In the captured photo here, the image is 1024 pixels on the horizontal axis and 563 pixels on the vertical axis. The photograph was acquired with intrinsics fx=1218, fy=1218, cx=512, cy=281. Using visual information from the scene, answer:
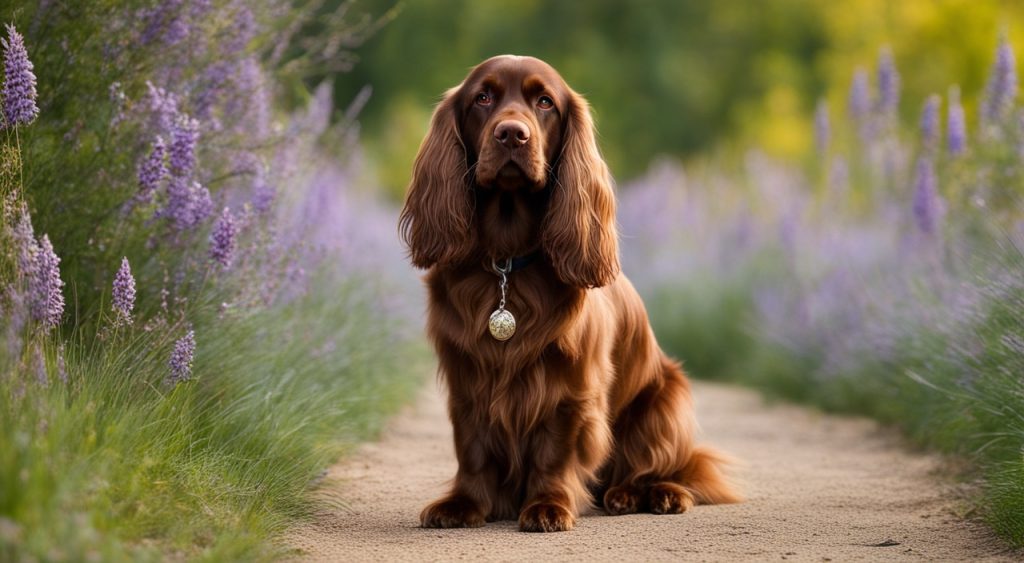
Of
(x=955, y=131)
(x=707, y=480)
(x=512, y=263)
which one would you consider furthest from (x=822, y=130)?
(x=512, y=263)

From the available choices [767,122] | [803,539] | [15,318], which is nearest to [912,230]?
[803,539]

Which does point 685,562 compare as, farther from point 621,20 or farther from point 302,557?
point 621,20

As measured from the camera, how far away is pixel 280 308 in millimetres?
5152

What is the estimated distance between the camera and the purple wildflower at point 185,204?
12.9 feet

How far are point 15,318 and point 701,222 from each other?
396 inches

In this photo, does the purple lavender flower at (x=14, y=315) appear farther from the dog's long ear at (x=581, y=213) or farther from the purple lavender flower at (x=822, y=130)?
the purple lavender flower at (x=822, y=130)

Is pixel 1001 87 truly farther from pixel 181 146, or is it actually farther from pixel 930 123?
pixel 181 146

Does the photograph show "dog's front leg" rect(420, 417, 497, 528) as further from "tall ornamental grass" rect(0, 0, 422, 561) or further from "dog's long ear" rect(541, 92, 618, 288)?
"dog's long ear" rect(541, 92, 618, 288)

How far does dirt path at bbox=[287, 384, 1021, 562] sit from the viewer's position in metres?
3.36

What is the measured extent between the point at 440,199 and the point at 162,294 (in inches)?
36.8

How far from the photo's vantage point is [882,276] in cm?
745

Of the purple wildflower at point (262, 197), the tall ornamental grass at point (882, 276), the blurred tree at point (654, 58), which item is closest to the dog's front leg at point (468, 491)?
the purple wildflower at point (262, 197)

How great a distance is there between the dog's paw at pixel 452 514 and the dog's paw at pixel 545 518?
0.15 metres

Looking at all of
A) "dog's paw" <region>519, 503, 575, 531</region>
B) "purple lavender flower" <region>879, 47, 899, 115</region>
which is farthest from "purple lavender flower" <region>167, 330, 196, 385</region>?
"purple lavender flower" <region>879, 47, 899, 115</region>
